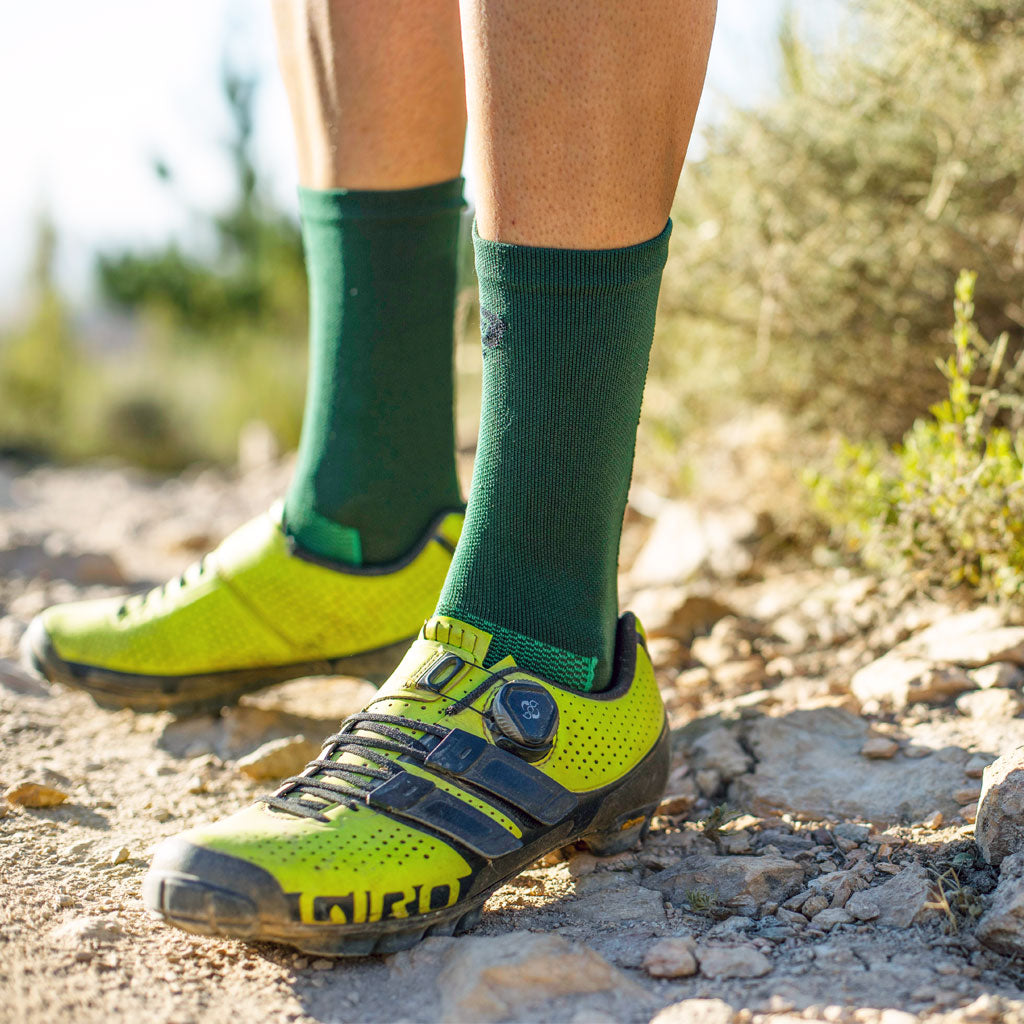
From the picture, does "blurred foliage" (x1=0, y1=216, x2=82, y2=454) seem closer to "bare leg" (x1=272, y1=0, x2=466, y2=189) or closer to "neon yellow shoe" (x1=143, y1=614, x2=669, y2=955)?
"bare leg" (x1=272, y1=0, x2=466, y2=189)

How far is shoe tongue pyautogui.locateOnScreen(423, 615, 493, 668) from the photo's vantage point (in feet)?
3.64

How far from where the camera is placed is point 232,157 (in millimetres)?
9203

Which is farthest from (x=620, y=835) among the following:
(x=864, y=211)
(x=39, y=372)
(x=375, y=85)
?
(x=39, y=372)

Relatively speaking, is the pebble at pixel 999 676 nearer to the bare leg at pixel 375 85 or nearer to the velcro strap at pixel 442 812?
the velcro strap at pixel 442 812

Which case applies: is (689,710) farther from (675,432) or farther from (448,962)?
(675,432)

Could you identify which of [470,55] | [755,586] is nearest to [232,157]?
[755,586]

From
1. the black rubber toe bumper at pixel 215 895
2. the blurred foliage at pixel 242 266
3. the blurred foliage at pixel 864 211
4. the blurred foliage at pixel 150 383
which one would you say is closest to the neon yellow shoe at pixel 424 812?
the black rubber toe bumper at pixel 215 895

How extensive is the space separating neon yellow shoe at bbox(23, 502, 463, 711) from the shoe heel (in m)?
0.47

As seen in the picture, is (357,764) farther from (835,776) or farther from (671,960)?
(835,776)

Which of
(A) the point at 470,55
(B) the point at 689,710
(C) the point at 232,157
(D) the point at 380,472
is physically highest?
(C) the point at 232,157

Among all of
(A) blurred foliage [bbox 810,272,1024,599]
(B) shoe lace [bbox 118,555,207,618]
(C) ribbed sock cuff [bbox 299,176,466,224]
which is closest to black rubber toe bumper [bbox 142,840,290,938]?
(B) shoe lace [bbox 118,555,207,618]

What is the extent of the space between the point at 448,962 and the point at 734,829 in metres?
0.43

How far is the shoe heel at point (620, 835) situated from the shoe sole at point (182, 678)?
1.54 ft

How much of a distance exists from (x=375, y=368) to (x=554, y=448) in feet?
1.63
